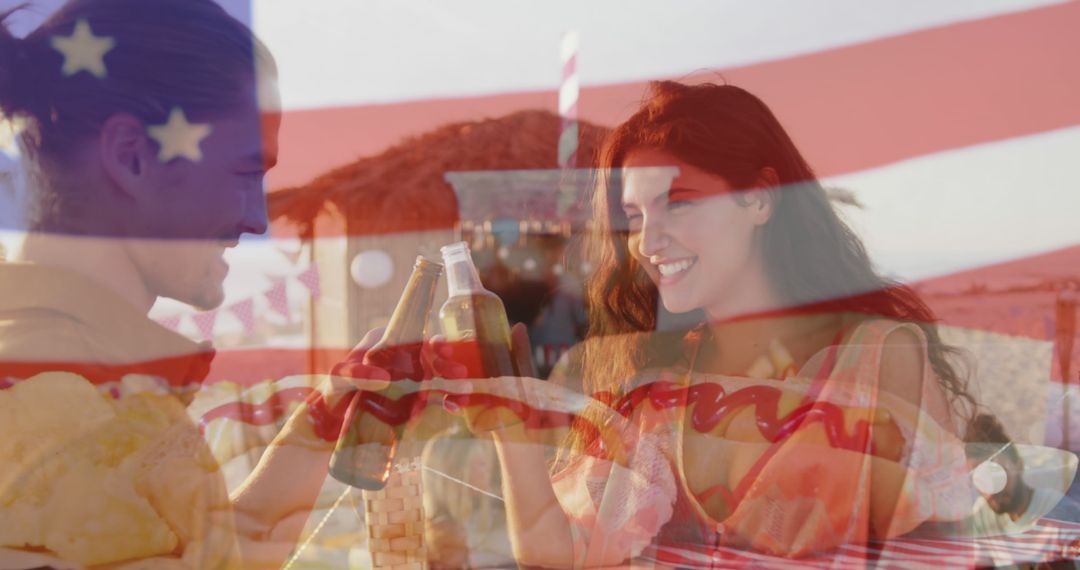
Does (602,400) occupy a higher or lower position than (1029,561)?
higher

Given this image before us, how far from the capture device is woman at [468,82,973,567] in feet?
3.83

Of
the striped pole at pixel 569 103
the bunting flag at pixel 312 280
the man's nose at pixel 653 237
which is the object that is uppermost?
the striped pole at pixel 569 103

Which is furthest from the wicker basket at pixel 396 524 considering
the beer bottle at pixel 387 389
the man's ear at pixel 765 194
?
the man's ear at pixel 765 194

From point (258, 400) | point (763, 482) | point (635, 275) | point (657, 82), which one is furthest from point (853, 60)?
point (258, 400)

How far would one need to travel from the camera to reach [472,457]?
121cm

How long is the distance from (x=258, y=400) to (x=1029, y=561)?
123cm

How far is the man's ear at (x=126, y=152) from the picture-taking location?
0.96 metres

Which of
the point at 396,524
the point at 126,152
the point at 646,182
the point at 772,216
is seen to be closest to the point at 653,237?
Result: the point at 646,182

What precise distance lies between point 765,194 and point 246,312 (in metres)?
0.78

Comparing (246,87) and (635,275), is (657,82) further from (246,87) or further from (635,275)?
(246,87)

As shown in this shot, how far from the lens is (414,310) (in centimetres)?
108

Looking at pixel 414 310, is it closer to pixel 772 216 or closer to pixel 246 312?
pixel 246 312

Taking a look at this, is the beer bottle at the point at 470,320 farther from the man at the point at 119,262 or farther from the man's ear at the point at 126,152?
the man's ear at the point at 126,152

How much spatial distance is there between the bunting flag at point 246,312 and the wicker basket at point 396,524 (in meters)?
0.28
